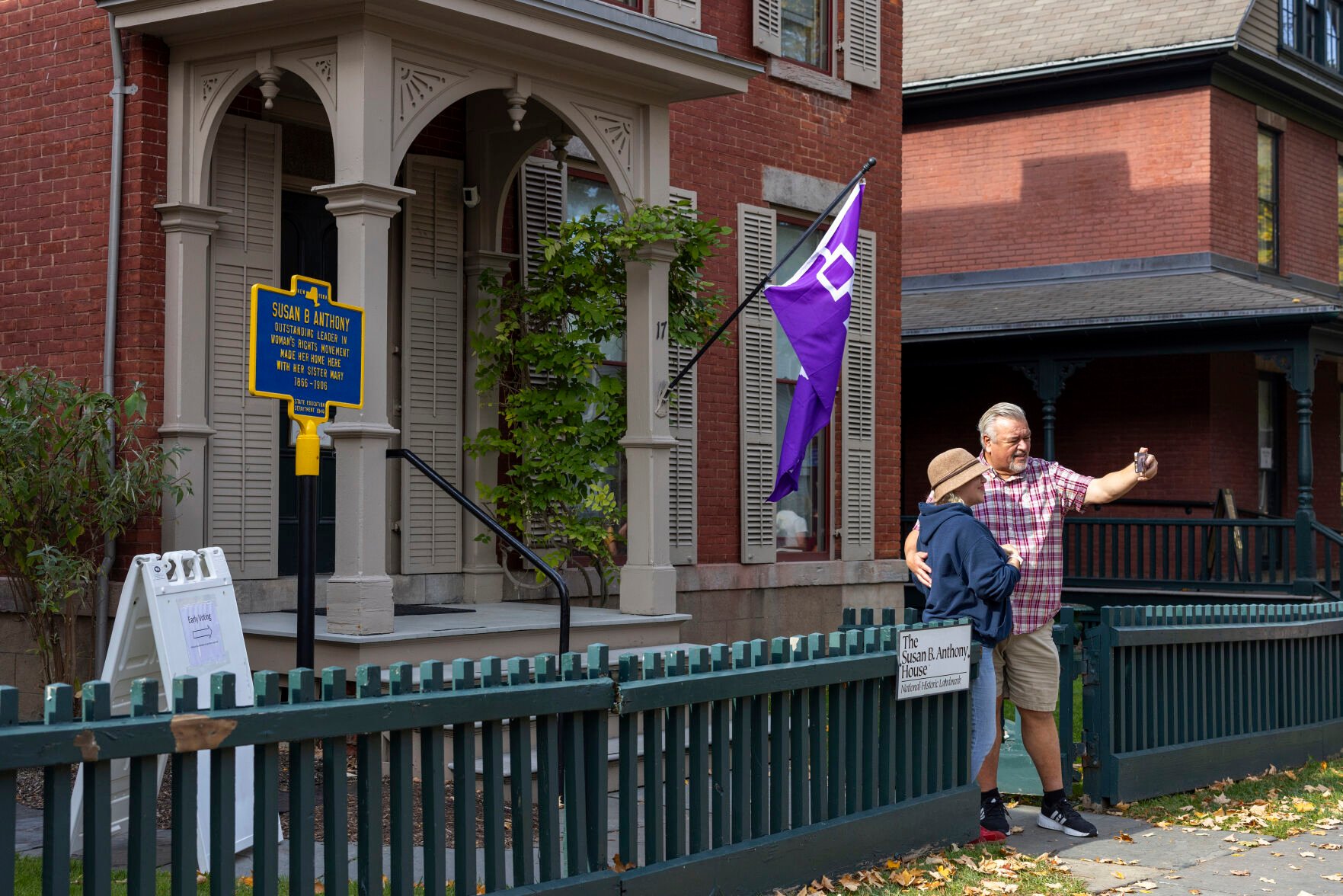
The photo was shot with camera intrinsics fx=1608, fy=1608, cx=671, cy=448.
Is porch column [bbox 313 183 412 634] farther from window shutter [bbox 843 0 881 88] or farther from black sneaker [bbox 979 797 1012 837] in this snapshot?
window shutter [bbox 843 0 881 88]

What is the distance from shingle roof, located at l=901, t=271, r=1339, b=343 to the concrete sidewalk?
10069 millimetres

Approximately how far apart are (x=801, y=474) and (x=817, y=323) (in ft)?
10.9

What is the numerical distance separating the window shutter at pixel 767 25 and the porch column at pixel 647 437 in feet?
11.9

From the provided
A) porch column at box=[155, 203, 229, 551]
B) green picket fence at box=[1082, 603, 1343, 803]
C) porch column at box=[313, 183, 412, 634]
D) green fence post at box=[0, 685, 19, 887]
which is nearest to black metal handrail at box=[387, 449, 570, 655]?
porch column at box=[313, 183, 412, 634]

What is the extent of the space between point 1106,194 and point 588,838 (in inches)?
644

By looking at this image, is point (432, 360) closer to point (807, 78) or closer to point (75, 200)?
point (75, 200)

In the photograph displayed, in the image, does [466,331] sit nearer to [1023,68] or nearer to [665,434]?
[665,434]

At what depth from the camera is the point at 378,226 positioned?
324 inches

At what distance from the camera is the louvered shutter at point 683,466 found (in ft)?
39.2

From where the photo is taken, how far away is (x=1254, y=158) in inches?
799

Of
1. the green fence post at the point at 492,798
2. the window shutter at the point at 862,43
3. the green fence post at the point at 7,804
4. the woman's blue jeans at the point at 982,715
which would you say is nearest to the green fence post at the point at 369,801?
the green fence post at the point at 492,798

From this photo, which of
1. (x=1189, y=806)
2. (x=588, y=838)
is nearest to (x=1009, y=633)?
(x=1189, y=806)

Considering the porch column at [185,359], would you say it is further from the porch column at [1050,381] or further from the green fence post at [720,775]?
the porch column at [1050,381]

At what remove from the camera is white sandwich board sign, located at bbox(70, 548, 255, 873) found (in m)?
6.64
